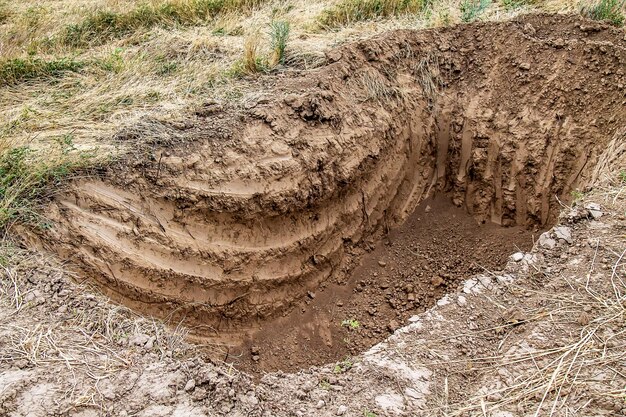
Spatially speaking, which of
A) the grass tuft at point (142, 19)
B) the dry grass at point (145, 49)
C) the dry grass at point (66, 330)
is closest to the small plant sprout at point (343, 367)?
the dry grass at point (66, 330)

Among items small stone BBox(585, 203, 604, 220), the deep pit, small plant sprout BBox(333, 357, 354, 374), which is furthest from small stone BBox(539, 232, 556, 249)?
small plant sprout BBox(333, 357, 354, 374)

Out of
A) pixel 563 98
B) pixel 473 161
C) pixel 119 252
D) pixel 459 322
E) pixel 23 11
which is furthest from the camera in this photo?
pixel 23 11

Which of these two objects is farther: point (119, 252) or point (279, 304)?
point (279, 304)

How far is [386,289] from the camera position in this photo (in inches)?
189

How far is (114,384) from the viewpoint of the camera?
2.92 metres

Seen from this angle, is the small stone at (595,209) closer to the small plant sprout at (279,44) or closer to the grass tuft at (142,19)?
the small plant sprout at (279,44)

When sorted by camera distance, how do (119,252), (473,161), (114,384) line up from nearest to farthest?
1. (114,384)
2. (119,252)
3. (473,161)

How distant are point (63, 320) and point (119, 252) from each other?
2.26ft

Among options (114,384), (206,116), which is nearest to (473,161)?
(206,116)

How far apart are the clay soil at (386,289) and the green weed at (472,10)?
172cm

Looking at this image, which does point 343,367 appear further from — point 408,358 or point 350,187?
point 350,187

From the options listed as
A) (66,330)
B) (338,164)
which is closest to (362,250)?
Result: (338,164)

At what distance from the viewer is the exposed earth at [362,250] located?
9.51ft

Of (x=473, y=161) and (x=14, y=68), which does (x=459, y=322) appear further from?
(x=14, y=68)
